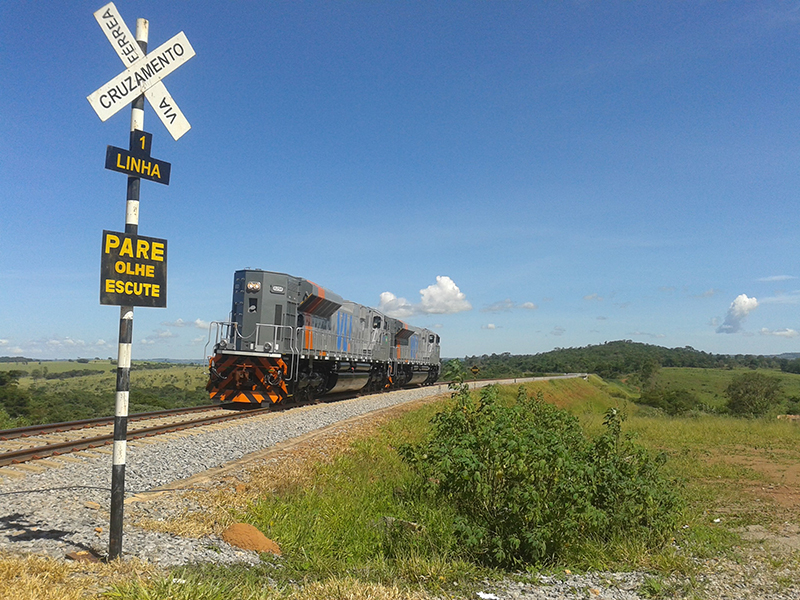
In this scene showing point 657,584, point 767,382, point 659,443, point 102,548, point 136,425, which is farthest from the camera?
point 767,382

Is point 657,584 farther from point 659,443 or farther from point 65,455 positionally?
point 659,443

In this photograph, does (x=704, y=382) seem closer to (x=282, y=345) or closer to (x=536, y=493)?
(x=282, y=345)

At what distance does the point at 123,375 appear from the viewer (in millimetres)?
4980

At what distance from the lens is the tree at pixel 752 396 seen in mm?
41047

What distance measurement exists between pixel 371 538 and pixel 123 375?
3.65 m

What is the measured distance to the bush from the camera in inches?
255

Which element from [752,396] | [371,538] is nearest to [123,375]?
[371,538]

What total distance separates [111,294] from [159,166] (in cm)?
128

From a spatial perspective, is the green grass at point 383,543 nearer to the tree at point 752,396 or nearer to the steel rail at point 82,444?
the steel rail at point 82,444

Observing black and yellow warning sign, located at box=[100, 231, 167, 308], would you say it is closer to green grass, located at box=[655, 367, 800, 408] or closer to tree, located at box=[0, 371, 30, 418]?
tree, located at box=[0, 371, 30, 418]

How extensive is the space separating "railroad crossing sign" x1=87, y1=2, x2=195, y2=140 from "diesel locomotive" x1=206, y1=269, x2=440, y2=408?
43.1ft

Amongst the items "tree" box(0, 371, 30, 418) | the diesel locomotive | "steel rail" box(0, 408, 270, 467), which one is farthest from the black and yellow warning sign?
"tree" box(0, 371, 30, 418)

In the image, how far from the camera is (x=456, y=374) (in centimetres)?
822

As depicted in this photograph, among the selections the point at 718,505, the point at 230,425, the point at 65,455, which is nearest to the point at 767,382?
the point at 718,505
